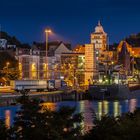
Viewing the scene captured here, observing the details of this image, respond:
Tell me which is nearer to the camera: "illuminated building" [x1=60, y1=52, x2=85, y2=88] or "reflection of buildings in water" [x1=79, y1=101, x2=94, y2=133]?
"reflection of buildings in water" [x1=79, y1=101, x2=94, y2=133]

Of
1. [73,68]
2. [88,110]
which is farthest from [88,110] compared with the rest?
[73,68]

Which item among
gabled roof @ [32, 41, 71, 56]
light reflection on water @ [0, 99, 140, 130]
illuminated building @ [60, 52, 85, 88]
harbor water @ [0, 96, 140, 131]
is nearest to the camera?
Result: harbor water @ [0, 96, 140, 131]

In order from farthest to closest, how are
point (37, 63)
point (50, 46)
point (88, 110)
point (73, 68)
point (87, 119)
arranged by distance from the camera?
1. point (50, 46)
2. point (73, 68)
3. point (37, 63)
4. point (88, 110)
5. point (87, 119)

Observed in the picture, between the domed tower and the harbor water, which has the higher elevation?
the domed tower

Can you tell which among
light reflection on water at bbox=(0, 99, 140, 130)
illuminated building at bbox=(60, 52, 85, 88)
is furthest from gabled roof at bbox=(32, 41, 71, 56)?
light reflection on water at bbox=(0, 99, 140, 130)

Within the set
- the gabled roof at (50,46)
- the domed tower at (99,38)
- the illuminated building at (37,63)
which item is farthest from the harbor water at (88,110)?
the domed tower at (99,38)

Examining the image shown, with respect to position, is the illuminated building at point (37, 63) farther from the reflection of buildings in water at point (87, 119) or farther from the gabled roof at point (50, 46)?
the reflection of buildings in water at point (87, 119)

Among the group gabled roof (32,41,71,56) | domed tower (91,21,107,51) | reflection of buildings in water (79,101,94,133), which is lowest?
reflection of buildings in water (79,101,94,133)

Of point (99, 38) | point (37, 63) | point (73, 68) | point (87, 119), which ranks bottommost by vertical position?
point (87, 119)

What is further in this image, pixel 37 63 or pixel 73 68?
pixel 73 68

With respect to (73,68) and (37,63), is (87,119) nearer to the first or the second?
(37,63)

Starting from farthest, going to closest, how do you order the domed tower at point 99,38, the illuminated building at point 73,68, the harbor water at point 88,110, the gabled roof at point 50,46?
the domed tower at point 99,38
the gabled roof at point 50,46
the illuminated building at point 73,68
the harbor water at point 88,110

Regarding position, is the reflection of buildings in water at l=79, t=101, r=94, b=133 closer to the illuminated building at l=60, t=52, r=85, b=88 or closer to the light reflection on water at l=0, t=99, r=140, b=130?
the light reflection on water at l=0, t=99, r=140, b=130

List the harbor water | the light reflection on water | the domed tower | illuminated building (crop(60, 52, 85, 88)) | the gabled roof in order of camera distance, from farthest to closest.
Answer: the domed tower < the gabled roof < illuminated building (crop(60, 52, 85, 88)) < the light reflection on water < the harbor water
